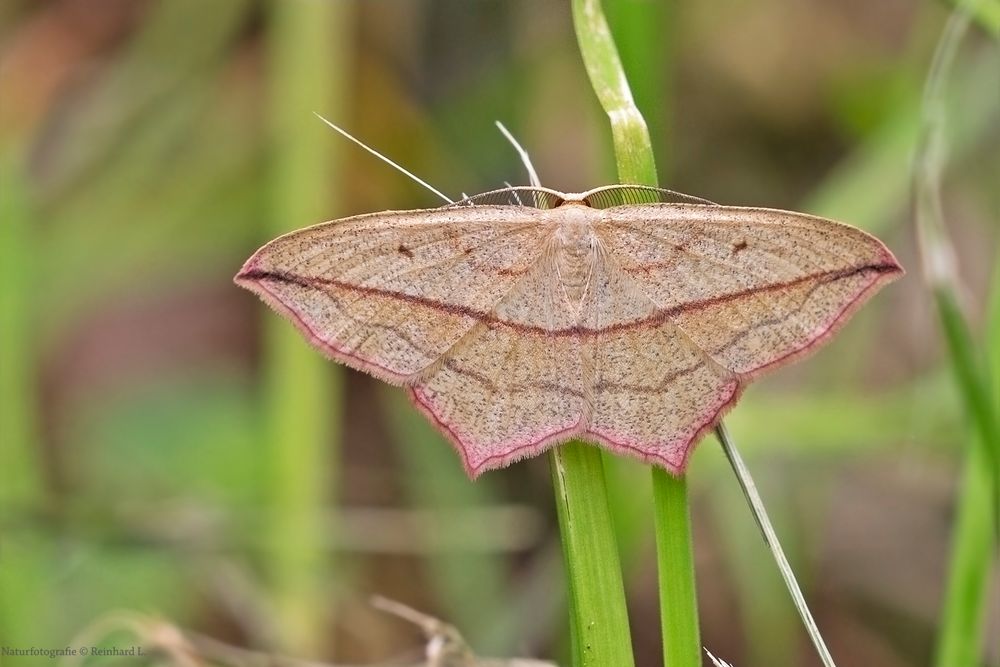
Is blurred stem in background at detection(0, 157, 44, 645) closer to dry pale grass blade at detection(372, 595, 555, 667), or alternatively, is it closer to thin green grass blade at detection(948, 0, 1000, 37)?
dry pale grass blade at detection(372, 595, 555, 667)

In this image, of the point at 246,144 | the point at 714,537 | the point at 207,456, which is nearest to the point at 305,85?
the point at 246,144

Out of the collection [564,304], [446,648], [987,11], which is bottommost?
[446,648]

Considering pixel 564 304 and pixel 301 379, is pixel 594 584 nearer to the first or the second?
pixel 564 304

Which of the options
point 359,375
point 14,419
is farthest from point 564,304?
point 359,375

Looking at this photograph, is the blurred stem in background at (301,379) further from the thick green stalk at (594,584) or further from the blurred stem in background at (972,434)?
the blurred stem in background at (972,434)

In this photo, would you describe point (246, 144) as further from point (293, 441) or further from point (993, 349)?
point (993, 349)

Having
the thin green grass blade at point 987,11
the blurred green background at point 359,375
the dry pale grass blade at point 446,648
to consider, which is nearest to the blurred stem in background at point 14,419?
the blurred green background at point 359,375
